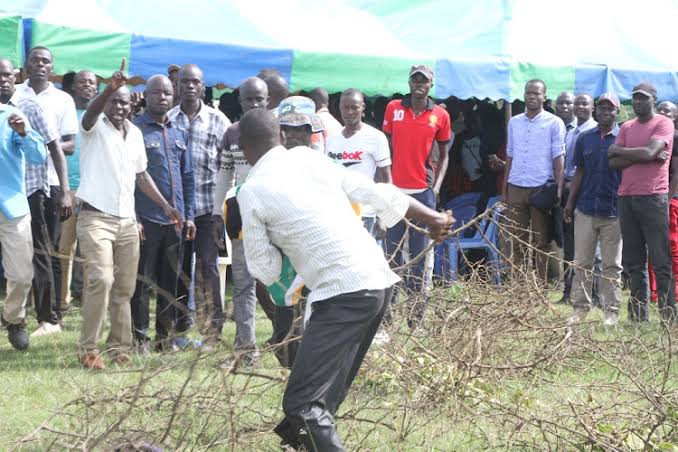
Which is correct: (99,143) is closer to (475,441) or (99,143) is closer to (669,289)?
(475,441)

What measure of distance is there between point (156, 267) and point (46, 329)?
41.3 inches

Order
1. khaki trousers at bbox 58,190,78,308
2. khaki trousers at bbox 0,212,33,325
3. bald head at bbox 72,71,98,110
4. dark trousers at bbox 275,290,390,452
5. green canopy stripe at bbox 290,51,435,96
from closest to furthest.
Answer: dark trousers at bbox 275,290,390,452 < khaki trousers at bbox 0,212,33,325 < khaki trousers at bbox 58,190,78,308 < bald head at bbox 72,71,98,110 < green canopy stripe at bbox 290,51,435,96

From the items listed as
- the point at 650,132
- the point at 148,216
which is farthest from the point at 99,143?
the point at 650,132

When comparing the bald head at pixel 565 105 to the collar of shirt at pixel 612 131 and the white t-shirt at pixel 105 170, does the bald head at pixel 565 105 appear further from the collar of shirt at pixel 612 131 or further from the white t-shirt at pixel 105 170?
the white t-shirt at pixel 105 170

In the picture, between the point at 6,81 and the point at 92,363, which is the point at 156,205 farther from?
the point at 6,81

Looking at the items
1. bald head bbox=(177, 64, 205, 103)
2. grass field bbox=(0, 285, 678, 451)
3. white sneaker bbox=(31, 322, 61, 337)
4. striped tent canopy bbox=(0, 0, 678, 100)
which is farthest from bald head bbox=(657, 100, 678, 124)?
white sneaker bbox=(31, 322, 61, 337)

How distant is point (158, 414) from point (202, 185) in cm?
301

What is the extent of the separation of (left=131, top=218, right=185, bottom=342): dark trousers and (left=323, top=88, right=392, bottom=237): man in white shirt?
4.76ft

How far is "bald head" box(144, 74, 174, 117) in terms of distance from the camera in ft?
24.8

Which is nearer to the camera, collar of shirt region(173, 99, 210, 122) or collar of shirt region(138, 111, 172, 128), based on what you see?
collar of shirt region(138, 111, 172, 128)

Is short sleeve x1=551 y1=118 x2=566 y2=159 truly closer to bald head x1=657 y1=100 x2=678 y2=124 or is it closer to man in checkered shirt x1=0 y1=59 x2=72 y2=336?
bald head x1=657 y1=100 x2=678 y2=124

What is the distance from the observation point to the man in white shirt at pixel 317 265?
4.27 m

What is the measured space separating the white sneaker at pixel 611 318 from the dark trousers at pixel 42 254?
4.25 metres

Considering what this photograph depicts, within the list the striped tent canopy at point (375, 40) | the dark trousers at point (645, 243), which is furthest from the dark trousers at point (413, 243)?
the striped tent canopy at point (375, 40)
